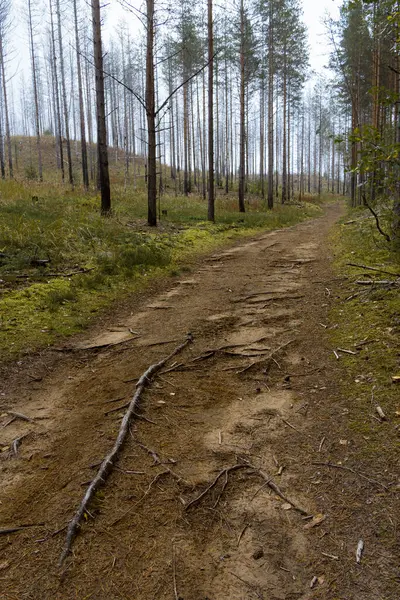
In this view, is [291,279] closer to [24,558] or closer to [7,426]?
[7,426]

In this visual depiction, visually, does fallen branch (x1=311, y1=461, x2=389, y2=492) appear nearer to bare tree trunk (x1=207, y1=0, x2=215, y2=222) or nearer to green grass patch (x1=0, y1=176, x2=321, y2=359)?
green grass patch (x1=0, y1=176, x2=321, y2=359)

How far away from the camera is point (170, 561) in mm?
1923

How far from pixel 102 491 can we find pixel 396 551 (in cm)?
162

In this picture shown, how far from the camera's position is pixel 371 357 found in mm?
3900

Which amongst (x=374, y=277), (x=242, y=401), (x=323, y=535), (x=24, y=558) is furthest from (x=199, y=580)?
(x=374, y=277)

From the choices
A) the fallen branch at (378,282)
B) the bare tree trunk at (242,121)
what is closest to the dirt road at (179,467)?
the fallen branch at (378,282)

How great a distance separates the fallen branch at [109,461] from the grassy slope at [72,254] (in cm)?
163

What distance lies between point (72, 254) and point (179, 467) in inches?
261

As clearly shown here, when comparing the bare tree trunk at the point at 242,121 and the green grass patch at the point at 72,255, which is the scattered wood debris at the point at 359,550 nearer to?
the green grass patch at the point at 72,255

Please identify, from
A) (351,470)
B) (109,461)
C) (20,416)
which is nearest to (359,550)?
(351,470)

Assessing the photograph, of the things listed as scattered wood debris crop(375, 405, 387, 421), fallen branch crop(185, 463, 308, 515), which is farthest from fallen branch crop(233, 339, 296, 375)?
fallen branch crop(185, 463, 308, 515)

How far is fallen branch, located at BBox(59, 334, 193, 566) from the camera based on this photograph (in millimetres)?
2062

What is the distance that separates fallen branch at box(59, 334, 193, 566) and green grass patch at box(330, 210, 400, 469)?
1632 millimetres

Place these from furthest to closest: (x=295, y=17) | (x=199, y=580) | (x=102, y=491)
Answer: (x=295, y=17)
(x=102, y=491)
(x=199, y=580)
